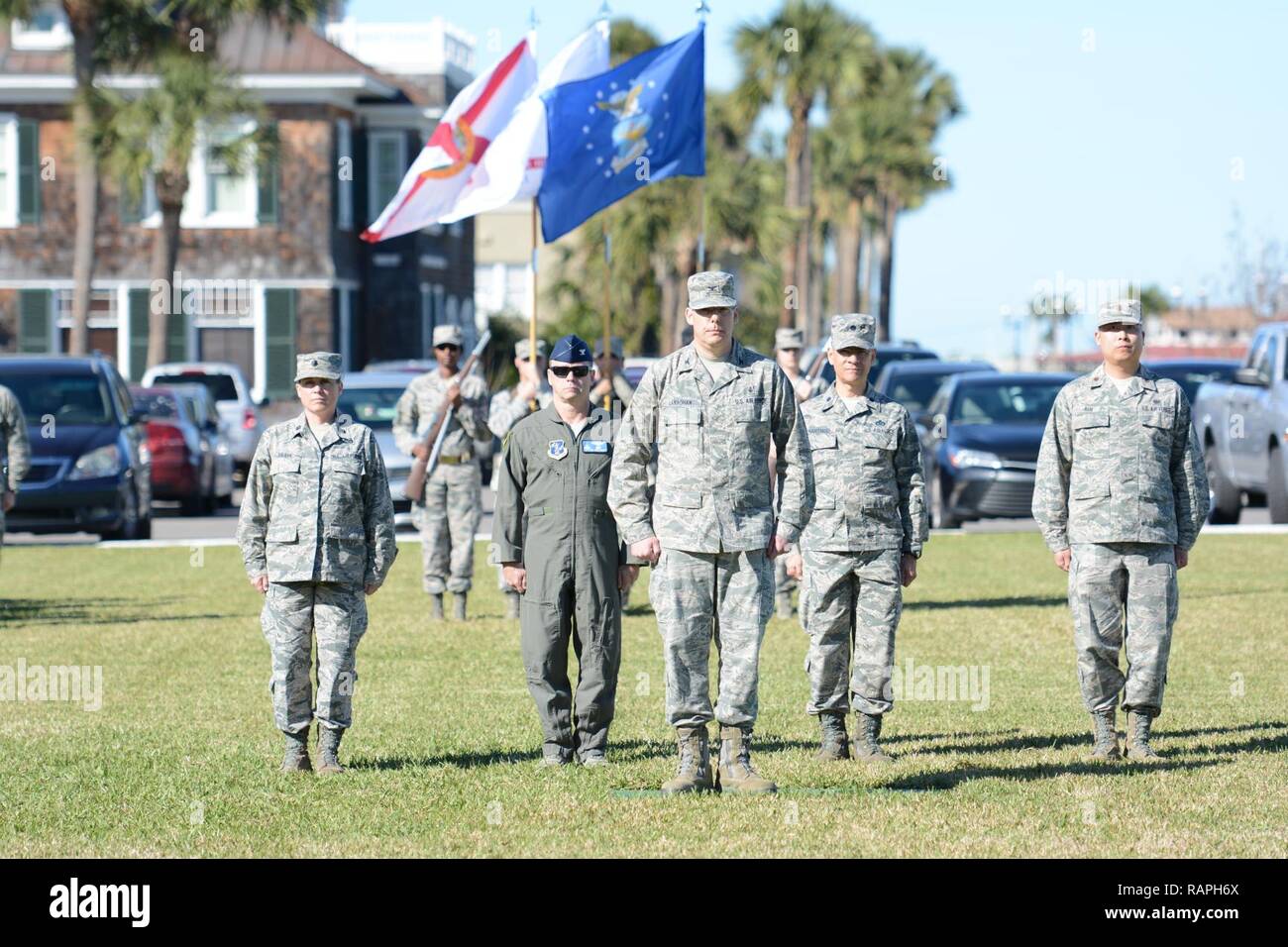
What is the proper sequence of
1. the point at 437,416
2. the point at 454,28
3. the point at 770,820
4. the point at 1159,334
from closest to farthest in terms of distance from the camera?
1. the point at 770,820
2. the point at 437,416
3. the point at 454,28
4. the point at 1159,334

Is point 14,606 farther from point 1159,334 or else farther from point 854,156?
point 1159,334

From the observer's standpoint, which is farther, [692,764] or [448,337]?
[448,337]

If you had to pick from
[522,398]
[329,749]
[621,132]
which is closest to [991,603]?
[522,398]

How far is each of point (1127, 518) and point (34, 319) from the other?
1617 inches

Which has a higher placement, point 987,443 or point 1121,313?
point 1121,313

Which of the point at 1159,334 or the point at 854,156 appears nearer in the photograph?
the point at 854,156

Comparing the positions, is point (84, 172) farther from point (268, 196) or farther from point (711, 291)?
point (711, 291)

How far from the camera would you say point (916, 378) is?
28.9m

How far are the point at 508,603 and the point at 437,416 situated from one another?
151cm

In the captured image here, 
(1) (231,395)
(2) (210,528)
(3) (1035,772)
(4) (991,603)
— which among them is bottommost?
(2) (210,528)

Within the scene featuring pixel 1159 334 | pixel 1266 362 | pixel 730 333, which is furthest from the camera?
pixel 1159 334

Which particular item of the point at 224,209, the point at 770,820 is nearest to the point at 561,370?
the point at 770,820

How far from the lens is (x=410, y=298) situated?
166 ft

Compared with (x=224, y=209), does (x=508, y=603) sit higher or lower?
lower
